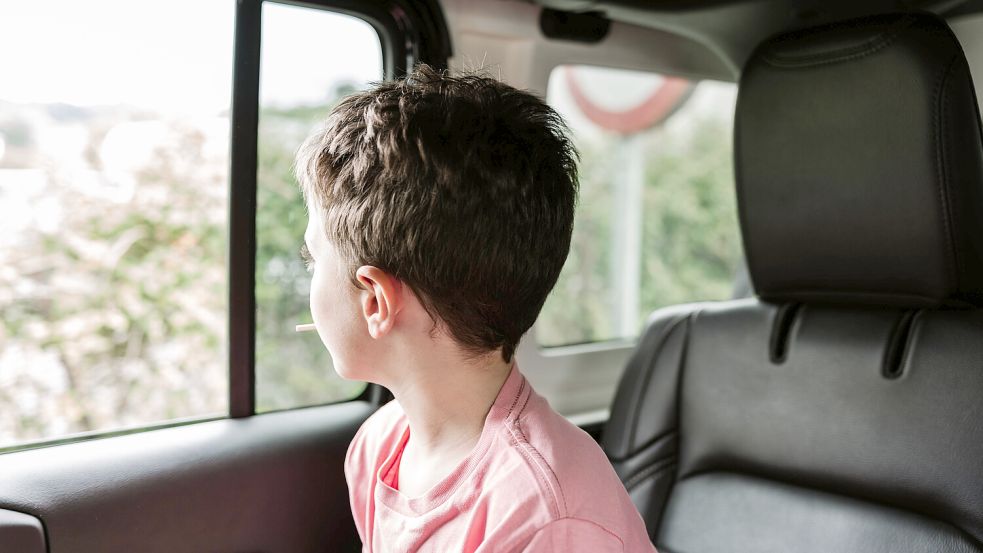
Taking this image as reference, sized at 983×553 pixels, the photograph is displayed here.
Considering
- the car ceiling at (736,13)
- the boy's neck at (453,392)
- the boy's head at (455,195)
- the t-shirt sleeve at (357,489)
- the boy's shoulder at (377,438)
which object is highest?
the car ceiling at (736,13)

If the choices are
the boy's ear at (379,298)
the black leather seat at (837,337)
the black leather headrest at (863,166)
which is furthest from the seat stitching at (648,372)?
the boy's ear at (379,298)

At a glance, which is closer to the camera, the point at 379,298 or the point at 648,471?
the point at 379,298

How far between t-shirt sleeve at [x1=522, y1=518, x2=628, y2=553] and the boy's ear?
33cm

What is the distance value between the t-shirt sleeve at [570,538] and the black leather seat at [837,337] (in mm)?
563

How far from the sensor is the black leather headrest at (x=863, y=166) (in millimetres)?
1342

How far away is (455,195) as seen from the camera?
105 centimetres

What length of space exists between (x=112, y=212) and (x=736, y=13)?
1.48m

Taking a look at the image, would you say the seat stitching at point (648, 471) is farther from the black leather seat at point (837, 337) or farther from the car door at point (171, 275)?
the car door at point (171, 275)

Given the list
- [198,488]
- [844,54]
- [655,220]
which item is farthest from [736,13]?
[655,220]

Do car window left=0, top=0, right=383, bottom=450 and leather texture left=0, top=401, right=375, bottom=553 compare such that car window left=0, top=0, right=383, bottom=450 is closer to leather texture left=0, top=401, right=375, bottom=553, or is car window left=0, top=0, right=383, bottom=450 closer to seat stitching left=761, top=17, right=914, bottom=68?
leather texture left=0, top=401, right=375, bottom=553

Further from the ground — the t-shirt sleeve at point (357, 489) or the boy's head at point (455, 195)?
the boy's head at point (455, 195)

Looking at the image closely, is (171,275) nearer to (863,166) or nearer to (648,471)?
(648,471)

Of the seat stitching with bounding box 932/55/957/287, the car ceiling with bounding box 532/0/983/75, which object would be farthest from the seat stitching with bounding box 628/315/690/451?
the car ceiling with bounding box 532/0/983/75

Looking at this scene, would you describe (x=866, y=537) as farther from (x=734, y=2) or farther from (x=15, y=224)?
(x=15, y=224)
